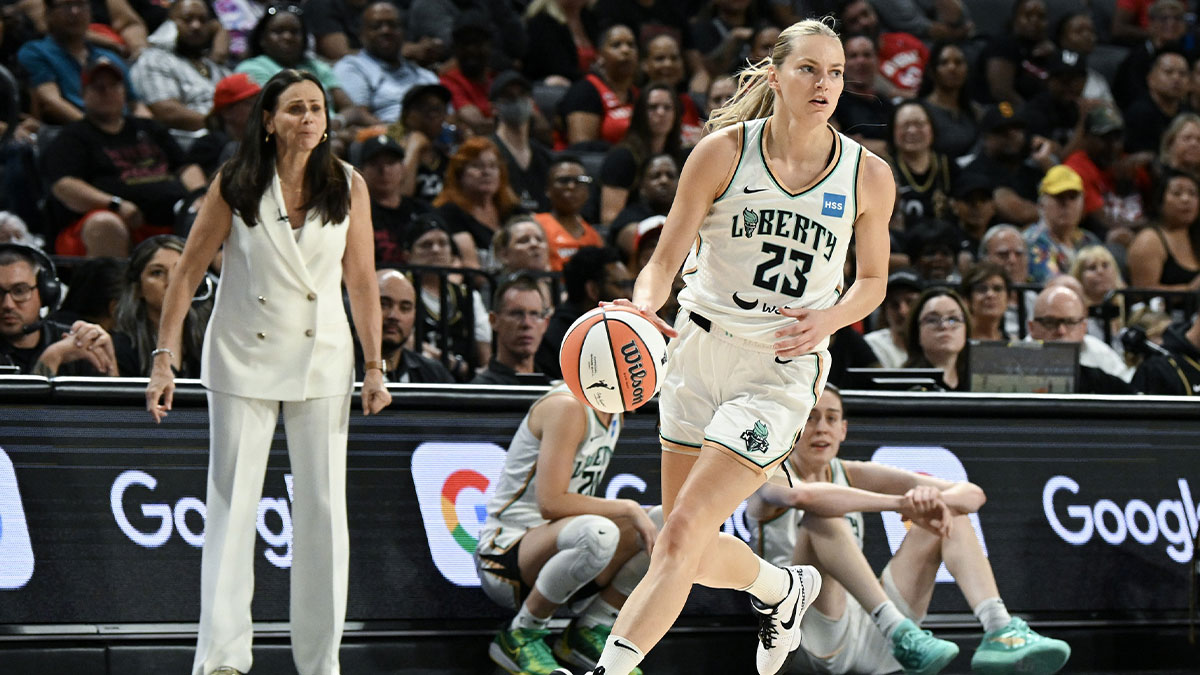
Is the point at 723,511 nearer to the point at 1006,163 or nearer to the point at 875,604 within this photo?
the point at 875,604

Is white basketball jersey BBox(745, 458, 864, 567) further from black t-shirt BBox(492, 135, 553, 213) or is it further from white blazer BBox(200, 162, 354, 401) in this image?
black t-shirt BBox(492, 135, 553, 213)

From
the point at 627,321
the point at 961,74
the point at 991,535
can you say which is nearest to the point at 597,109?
the point at 961,74

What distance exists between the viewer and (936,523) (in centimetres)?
596

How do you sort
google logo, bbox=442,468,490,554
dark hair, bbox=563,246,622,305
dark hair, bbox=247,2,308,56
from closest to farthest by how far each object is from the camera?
google logo, bbox=442,468,490,554, dark hair, bbox=563,246,622,305, dark hair, bbox=247,2,308,56

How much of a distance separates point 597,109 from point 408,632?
5.54 meters

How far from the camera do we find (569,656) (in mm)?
5969

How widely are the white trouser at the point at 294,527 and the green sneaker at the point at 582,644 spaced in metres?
1.02

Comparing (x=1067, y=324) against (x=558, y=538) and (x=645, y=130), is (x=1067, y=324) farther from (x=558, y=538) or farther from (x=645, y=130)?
(x=558, y=538)

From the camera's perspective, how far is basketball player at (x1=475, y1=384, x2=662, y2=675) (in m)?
5.75

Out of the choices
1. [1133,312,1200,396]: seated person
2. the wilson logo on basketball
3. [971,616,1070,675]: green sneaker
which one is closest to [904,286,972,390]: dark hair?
[1133,312,1200,396]: seated person

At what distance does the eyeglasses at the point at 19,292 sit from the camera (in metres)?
6.41

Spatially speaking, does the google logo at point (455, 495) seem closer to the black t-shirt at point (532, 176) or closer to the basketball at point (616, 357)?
the basketball at point (616, 357)

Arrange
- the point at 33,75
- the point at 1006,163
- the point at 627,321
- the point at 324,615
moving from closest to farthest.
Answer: the point at 627,321 → the point at 324,615 → the point at 33,75 → the point at 1006,163

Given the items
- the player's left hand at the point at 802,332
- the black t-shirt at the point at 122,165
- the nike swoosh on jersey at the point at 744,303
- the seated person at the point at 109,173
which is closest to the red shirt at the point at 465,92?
the seated person at the point at 109,173
